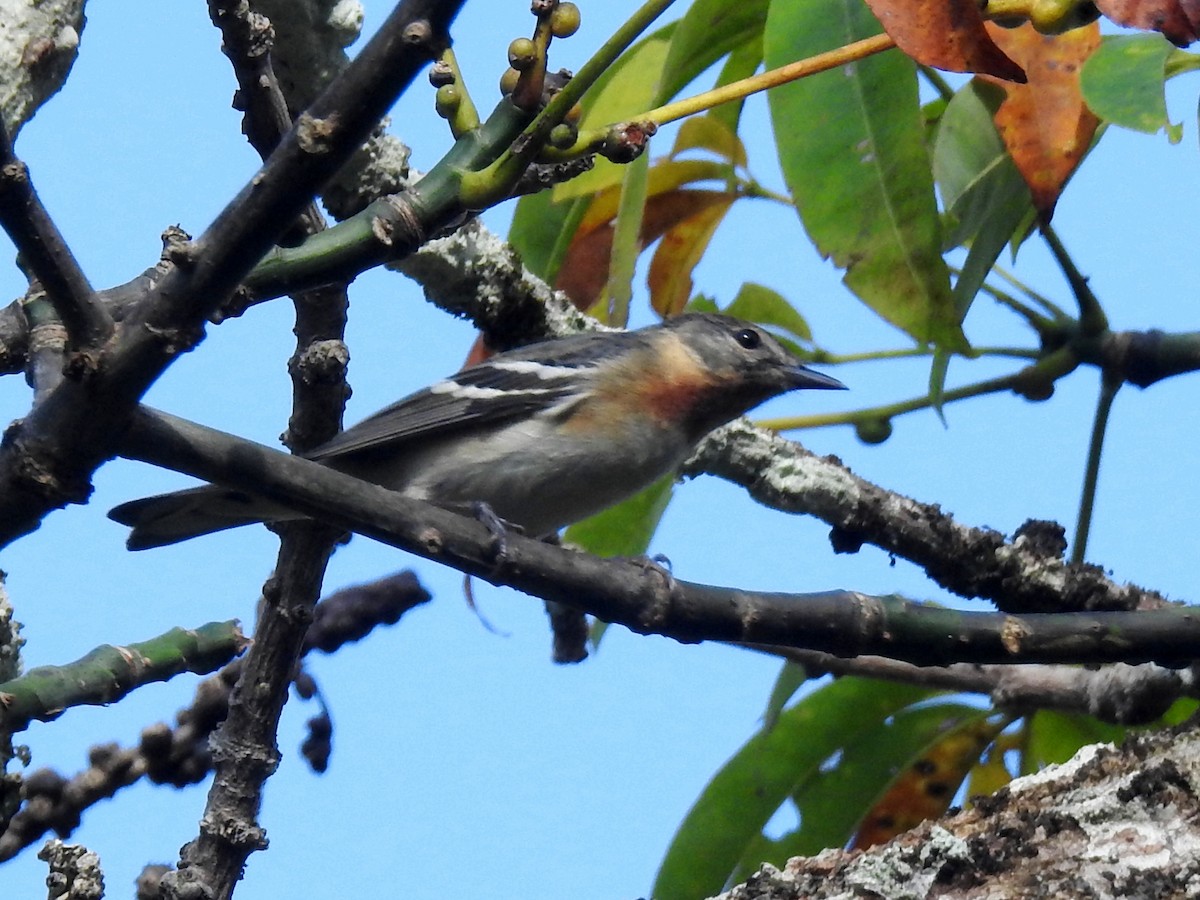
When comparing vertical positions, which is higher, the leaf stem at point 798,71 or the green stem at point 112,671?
the leaf stem at point 798,71

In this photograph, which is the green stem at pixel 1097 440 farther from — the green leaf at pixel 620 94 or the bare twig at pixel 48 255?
the bare twig at pixel 48 255

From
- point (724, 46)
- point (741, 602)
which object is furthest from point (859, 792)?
point (724, 46)

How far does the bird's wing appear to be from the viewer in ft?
15.0

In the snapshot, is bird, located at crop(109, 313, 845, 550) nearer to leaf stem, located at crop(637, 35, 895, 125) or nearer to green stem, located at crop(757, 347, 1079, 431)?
green stem, located at crop(757, 347, 1079, 431)

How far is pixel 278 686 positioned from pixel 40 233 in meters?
1.55

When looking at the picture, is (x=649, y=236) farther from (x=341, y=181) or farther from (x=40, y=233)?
(x=40, y=233)

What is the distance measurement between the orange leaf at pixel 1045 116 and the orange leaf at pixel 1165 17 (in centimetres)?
89

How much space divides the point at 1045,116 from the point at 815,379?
1.79 m

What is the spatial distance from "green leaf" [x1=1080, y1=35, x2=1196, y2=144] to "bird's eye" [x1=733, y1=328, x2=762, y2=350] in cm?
192

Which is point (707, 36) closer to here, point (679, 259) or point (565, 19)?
point (679, 259)

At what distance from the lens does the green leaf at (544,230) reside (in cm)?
441

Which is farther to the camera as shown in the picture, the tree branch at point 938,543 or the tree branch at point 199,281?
the tree branch at point 938,543

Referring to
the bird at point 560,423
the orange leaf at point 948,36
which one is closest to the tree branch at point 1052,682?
the bird at point 560,423

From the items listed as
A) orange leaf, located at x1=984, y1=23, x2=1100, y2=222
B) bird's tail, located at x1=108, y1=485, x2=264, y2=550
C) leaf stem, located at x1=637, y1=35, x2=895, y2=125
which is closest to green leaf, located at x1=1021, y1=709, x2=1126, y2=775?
orange leaf, located at x1=984, y1=23, x2=1100, y2=222
